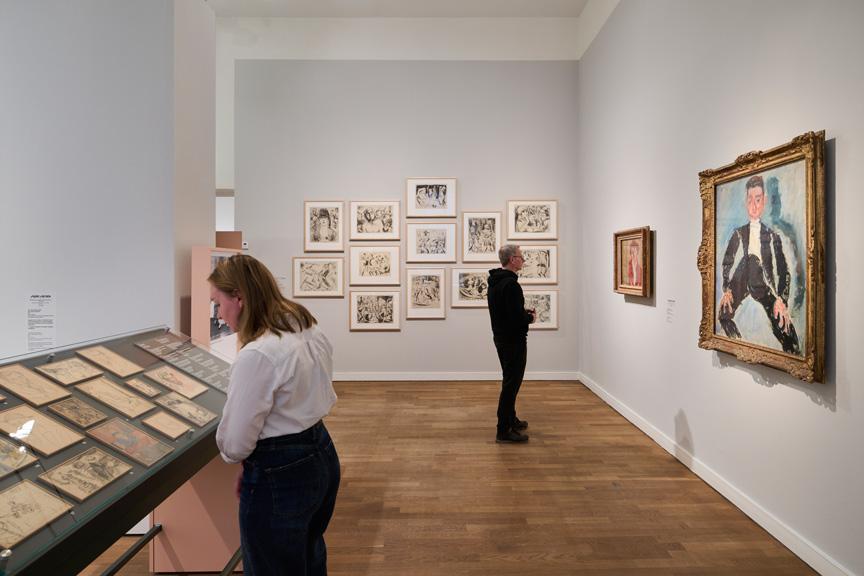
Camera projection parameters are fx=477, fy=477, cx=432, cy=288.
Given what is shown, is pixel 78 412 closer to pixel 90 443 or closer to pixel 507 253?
pixel 90 443

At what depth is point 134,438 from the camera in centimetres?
189

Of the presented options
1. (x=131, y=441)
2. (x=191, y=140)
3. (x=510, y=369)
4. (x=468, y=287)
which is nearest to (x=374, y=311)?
(x=468, y=287)

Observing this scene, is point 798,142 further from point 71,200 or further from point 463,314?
point 463,314

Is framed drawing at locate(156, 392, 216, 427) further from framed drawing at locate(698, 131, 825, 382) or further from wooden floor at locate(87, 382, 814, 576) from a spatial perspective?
framed drawing at locate(698, 131, 825, 382)

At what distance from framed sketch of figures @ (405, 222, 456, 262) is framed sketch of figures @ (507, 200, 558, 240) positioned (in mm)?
975

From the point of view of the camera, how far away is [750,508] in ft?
11.6

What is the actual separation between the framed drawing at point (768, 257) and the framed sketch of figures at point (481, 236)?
3.94 m

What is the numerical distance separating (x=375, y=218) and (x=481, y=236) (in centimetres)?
177

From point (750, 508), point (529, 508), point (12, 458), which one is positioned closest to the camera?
point (12, 458)

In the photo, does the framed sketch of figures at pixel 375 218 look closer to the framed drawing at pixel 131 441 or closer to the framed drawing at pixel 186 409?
the framed drawing at pixel 186 409

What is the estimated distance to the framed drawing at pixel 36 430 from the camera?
1.58 meters

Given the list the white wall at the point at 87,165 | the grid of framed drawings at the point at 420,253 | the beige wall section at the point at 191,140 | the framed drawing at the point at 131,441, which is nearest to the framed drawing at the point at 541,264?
the grid of framed drawings at the point at 420,253

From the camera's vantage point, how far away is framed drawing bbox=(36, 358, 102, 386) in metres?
1.98

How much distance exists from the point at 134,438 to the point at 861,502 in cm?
366
